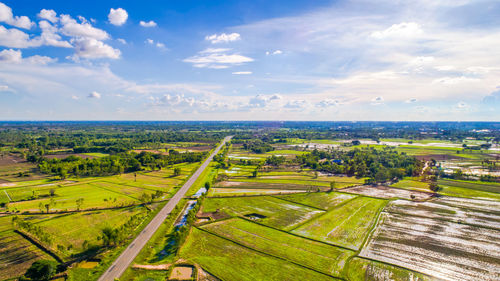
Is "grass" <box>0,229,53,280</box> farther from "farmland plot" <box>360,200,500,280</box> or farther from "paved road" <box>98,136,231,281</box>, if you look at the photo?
"farmland plot" <box>360,200,500,280</box>

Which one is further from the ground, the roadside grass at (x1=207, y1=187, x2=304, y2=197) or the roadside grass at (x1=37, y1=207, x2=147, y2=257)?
the roadside grass at (x1=207, y1=187, x2=304, y2=197)

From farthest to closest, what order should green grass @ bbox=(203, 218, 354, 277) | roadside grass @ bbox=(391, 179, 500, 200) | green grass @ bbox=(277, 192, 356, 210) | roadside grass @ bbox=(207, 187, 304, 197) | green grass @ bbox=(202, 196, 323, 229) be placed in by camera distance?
roadside grass @ bbox=(207, 187, 304, 197)
roadside grass @ bbox=(391, 179, 500, 200)
green grass @ bbox=(277, 192, 356, 210)
green grass @ bbox=(202, 196, 323, 229)
green grass @ bbox=(203, 218, 354, 277)

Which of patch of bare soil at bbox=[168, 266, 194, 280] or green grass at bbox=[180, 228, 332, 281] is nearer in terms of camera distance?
patch of bare soil at bbox=[168, 266, 194, 280]

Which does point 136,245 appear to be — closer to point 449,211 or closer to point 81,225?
point 81,225

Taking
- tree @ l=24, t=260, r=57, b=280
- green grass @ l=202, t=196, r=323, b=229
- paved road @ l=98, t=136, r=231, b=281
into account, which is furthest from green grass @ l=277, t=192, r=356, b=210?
tree @ l=24, t=260, r=57, b=280

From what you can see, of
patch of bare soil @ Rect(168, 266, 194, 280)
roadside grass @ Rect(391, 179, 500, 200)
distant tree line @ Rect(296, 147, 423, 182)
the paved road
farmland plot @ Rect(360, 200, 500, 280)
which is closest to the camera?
patch of bare soil @ Rect(168, 266, 194, 280)

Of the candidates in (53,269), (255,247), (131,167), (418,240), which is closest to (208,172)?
(131,167)

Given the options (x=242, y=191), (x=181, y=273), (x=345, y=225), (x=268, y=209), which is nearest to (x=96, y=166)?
(x=242, y=191)
